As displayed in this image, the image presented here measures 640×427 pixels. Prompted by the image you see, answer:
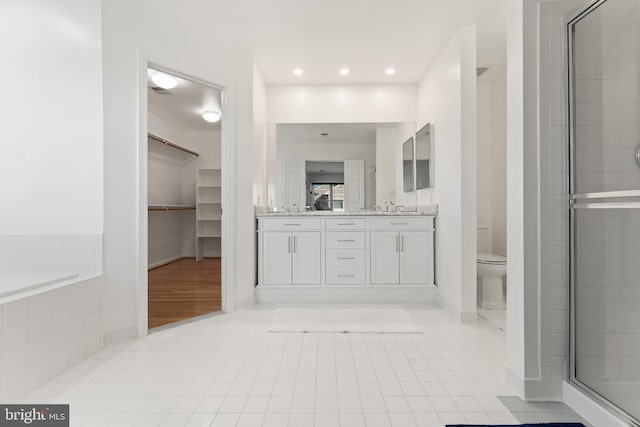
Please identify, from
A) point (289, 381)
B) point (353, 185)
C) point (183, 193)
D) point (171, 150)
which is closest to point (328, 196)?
point (353, 185)

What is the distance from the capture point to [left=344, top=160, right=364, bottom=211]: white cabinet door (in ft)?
13.3

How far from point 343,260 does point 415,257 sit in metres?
0.74

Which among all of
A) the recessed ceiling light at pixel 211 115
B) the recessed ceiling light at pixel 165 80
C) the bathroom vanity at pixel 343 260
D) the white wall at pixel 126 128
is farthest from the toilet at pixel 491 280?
the recessed ceiling light at pixel 211 115

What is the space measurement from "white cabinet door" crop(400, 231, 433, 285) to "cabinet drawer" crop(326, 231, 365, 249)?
43cm

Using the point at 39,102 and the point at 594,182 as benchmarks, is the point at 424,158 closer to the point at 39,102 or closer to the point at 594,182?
the point at 594,182

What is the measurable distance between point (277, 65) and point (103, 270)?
2.53 metres

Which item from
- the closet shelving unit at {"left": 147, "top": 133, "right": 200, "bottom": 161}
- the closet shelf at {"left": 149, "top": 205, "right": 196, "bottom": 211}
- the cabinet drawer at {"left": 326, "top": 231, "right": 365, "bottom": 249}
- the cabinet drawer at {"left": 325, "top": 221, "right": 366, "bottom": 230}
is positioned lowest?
the cabinet drawer at {"left": 326, "top": 231, "right": 365, "bottom": 249}

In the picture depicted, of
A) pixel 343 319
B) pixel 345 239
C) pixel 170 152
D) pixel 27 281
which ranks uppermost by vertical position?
pixel 170 152

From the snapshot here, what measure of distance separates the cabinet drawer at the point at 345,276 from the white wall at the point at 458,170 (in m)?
0.80

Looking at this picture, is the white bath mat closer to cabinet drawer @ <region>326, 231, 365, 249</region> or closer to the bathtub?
cabinet drawer @ <region>326, 231, 365, 249</region>

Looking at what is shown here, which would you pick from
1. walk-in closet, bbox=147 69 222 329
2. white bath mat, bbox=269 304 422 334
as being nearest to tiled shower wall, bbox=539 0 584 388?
white bath mat, bbox=269 304 422 334

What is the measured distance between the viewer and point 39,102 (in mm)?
2258

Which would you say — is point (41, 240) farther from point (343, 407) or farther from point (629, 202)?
point (629, 202)

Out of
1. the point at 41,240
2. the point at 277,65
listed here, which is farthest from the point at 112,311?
the point at 277,65
